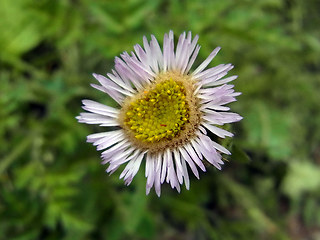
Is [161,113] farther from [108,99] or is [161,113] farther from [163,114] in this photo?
[108,99]

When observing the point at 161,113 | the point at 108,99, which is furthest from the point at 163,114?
the point at 108,99

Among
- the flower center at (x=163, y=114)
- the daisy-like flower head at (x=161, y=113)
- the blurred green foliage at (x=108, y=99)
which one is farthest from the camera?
the blurred green foliage at (x=108, y=99)

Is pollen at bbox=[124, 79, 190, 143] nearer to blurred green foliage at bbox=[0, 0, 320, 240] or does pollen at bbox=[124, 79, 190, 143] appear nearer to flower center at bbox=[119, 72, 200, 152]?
flower center at bbox=[119, 72, 200, 152]

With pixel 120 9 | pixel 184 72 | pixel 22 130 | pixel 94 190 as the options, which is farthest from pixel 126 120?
pixel 22 130

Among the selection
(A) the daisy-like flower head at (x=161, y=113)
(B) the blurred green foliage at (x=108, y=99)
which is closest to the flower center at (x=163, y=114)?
(A) the daisy-like flower head at (x=161, y=113)

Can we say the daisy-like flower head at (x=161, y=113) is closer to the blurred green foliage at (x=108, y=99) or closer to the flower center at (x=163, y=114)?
the flower center at (x=163, y=114)

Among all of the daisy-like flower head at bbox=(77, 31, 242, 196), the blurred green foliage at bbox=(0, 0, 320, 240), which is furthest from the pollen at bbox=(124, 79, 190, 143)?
the blurred green foliage at bbox=(0, 0, 320, 240)
